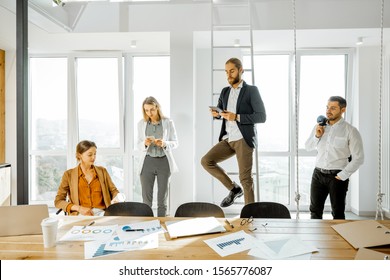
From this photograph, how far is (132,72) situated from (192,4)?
1652 millimetres

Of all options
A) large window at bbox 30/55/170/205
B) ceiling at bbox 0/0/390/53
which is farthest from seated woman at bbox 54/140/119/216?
large window at bbox 30/55/170/205

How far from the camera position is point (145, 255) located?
142 cm

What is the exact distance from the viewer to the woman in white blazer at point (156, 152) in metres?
3.67

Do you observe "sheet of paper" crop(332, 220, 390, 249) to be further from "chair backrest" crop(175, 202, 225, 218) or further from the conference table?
"chair backrest" crop(175, 202, 225, 218)

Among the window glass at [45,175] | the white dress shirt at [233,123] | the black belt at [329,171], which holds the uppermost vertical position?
the white dress shirt at [233,123]

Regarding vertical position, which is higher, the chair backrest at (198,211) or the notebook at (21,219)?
the notebook at (21,219)

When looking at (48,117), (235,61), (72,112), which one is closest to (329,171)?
(235,61)

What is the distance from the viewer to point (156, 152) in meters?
3.69

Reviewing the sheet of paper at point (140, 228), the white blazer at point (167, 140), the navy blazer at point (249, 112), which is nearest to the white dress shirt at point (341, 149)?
the navy blazer at point (249, 112)

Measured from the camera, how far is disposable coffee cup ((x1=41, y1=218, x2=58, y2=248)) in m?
1.49

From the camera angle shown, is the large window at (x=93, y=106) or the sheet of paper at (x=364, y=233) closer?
A: the sheet of paper at (x=364, y=233)

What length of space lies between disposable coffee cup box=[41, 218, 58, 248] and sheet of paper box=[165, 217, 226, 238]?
59 cm

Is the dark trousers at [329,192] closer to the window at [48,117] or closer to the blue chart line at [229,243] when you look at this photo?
the blue chart line at [229,243]

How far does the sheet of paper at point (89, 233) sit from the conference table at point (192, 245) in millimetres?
41
